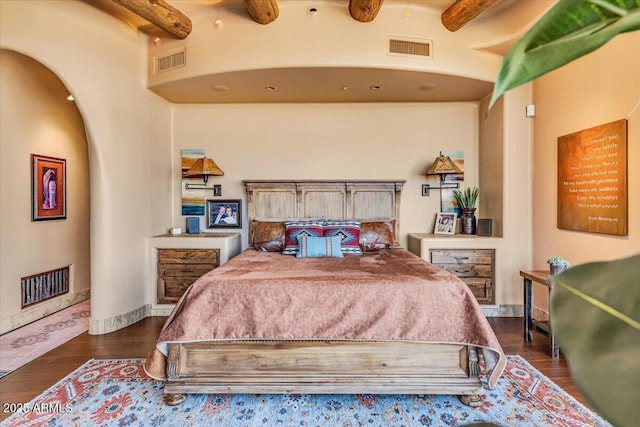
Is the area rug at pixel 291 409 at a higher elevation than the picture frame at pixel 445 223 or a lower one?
lower

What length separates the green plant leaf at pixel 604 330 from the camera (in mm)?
270

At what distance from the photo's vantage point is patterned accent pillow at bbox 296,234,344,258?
3.26 metres

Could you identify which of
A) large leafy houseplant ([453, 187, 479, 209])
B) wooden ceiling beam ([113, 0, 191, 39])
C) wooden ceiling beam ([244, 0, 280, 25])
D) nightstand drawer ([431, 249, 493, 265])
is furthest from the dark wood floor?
wooden ceiling beam ([244, 0, 280, 25])

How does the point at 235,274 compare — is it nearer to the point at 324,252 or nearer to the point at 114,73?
the point at 324,252

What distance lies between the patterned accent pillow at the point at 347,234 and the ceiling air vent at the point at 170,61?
2365 mm

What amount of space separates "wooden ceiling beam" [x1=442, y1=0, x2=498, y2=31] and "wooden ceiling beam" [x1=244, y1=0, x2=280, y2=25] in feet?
5.46

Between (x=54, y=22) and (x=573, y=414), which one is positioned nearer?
(x=573, y=414)

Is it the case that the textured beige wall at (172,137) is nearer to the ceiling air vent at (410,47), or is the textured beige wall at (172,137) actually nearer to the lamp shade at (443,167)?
the ceiling air vent at (410,47)

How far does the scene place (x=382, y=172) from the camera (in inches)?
166

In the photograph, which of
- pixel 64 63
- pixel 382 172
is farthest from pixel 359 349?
pixel 64 63

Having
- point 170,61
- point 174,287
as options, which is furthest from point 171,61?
point 174,287

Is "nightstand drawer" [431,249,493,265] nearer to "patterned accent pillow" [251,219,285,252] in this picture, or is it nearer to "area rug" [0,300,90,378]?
"patterned accent pillow" [251,219,285,252]

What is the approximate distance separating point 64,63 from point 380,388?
12.3ft

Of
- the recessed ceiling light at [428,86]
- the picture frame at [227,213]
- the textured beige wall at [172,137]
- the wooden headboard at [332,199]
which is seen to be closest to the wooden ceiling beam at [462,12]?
the textured beige wall at [172,137]
